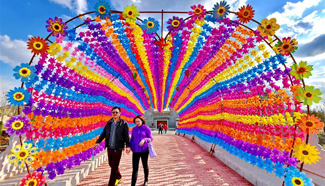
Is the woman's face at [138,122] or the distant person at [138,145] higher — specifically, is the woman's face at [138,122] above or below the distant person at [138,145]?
above

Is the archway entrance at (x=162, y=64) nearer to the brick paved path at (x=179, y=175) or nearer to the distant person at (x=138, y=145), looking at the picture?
the brick paved path at (x=179, y=175)

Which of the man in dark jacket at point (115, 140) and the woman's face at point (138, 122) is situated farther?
the woman's face at point (138, 122)

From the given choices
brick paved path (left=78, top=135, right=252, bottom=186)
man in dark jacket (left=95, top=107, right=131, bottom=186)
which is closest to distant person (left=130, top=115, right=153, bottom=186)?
man in dark jacket (left=95, top=107, right=131, bottom=186)

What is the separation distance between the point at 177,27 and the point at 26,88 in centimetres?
322

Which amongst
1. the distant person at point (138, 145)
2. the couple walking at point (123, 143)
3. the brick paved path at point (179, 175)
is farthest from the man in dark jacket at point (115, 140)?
the brick paved path at point (179, 175)

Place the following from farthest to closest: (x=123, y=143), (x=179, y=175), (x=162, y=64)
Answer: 1. (x=162, y=64)
2. (x=179, y=175)
3. (x=123, y=143)

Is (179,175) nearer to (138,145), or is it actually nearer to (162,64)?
(138,145)

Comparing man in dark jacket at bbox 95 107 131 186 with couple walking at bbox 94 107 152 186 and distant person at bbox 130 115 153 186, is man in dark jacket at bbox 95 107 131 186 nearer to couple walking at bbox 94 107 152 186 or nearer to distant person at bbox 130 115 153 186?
couple walking at bbox 94 107 152 186

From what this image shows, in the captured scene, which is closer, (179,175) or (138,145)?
(138,145)

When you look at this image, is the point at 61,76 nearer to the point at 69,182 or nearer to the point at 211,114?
the point at 69,182

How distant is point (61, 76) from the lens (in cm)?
357

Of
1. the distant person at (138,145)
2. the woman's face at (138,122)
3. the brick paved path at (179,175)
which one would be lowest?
the brick paved path at (179,175)

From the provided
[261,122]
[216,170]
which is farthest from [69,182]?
[261,122]

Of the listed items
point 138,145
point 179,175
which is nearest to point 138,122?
point 138,145
